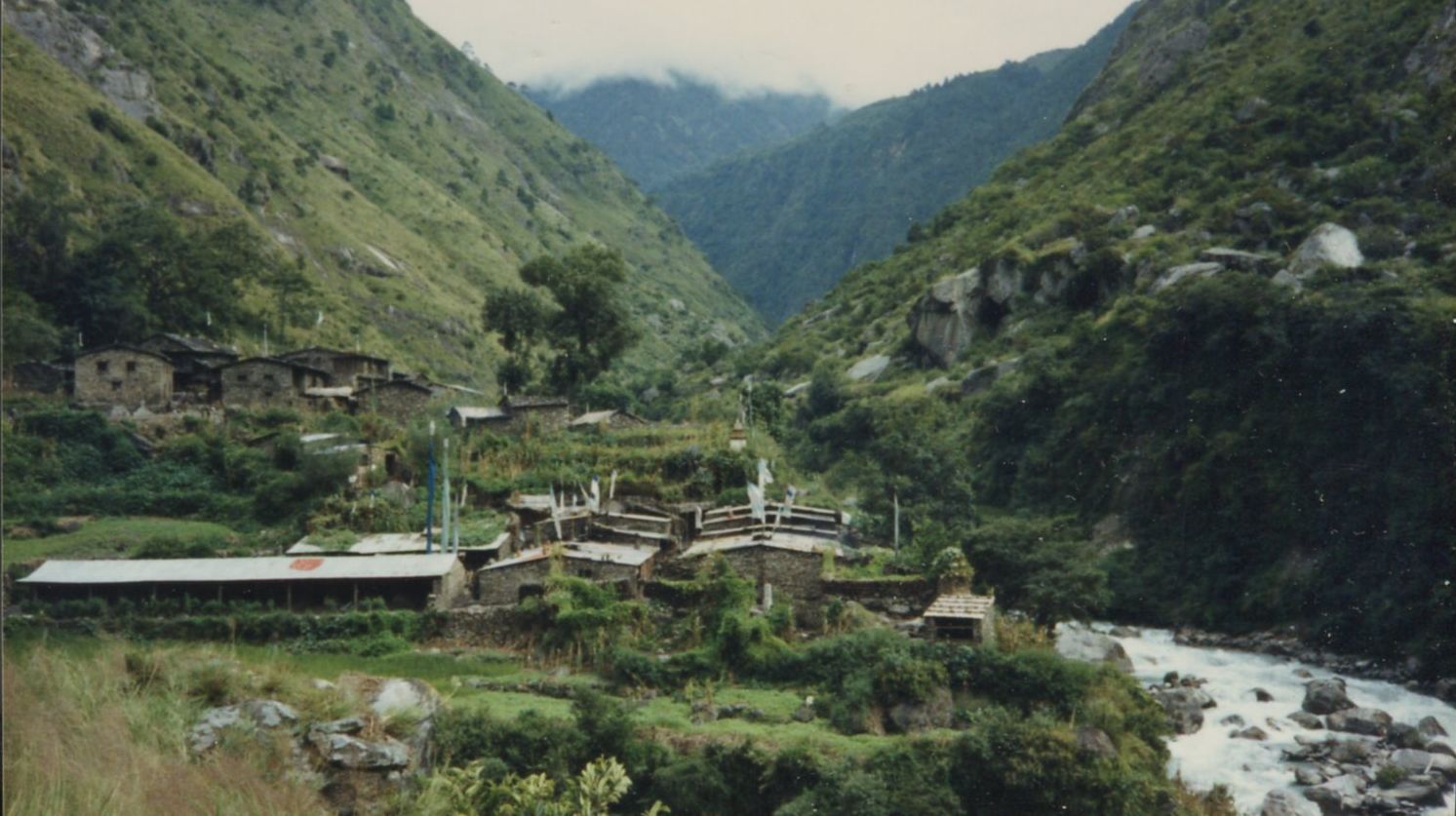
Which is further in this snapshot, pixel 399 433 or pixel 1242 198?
pixel 1242 198

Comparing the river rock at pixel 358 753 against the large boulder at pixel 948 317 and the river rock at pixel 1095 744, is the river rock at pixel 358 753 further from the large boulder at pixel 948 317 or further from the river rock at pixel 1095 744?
the large boulder at pixel 948 317

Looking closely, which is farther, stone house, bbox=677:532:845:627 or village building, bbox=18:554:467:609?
stone house, bbox=677:532:845:627

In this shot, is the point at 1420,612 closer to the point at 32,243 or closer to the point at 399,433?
the point at 399,433

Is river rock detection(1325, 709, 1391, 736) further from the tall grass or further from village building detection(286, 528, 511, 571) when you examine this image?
the tall grass

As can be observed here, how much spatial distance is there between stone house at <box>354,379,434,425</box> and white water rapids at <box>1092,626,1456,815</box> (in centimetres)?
2257

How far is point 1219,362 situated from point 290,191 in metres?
61.5

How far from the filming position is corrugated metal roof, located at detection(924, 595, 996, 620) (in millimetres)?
20500

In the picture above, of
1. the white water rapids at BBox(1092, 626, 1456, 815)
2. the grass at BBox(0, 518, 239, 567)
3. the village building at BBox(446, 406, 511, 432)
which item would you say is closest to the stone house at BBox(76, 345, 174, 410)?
the grass at BBox(0, 518, 239, 567)

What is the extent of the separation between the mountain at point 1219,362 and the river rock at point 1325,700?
3682 mm

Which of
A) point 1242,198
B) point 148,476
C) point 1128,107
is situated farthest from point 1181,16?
point 148,476

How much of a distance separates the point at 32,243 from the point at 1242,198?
50.2 m

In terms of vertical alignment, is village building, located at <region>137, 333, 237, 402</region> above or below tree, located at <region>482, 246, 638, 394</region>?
below

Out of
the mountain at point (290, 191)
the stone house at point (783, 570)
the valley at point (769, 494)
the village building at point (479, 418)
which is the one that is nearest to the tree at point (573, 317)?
the valley at point (769, 494)

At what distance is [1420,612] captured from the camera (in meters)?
28.3
